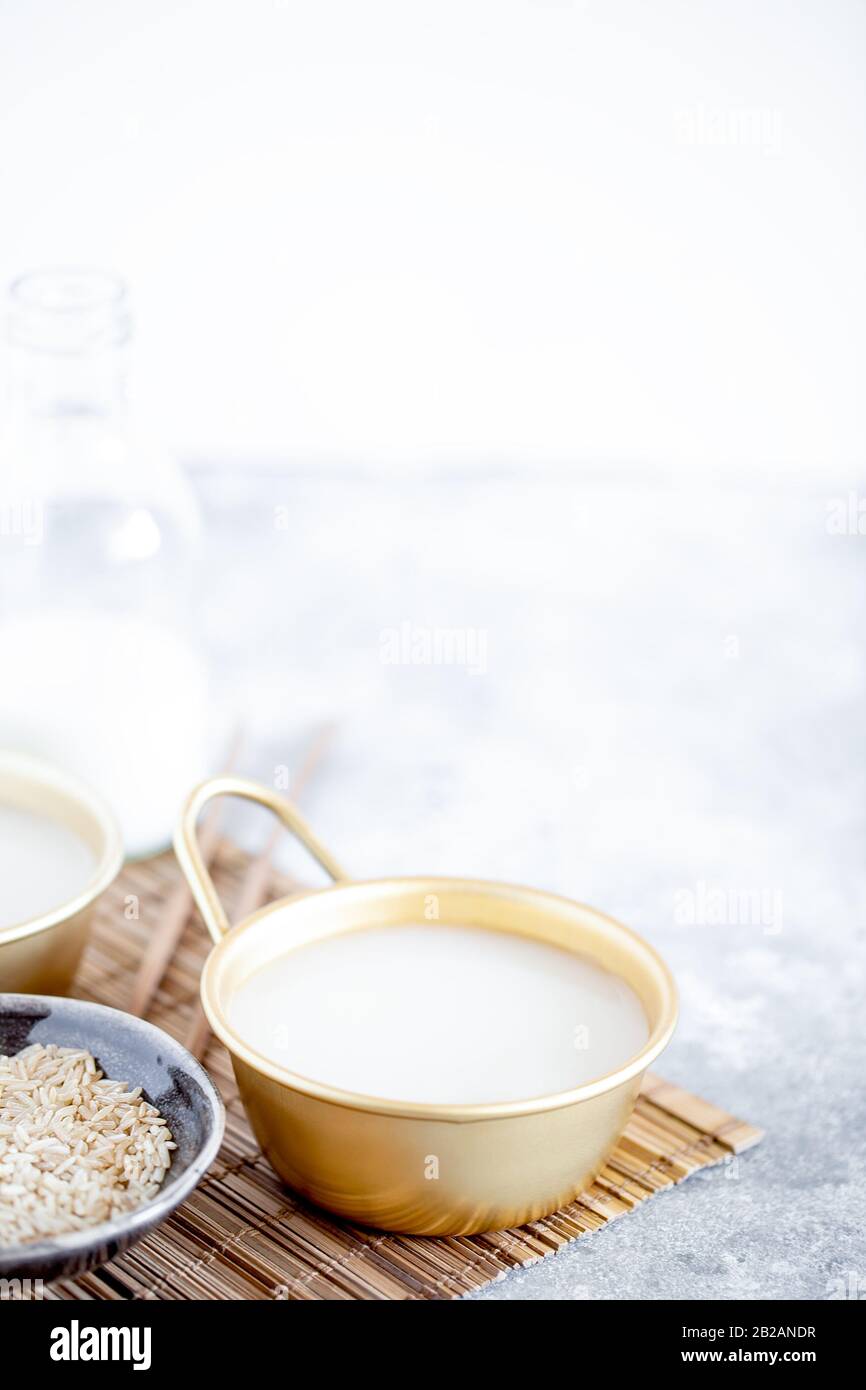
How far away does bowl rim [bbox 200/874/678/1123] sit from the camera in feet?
3.07

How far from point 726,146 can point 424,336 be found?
0.53m

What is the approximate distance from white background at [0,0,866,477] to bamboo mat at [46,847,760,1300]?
5.08 feet

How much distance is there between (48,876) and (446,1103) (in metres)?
0.41

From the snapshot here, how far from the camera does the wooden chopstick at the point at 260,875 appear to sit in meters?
1.27

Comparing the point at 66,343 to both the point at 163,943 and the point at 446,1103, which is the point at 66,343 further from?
the point at 446,1103

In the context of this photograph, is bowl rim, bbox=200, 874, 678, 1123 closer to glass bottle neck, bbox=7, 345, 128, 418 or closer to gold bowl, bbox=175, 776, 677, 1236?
gold bowl, bbox=175, 776, 677, 1236

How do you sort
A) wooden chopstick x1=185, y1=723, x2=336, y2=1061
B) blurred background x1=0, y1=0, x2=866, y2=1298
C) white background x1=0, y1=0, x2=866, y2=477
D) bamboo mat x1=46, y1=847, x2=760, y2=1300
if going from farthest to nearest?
white background x1=0, y1=0, x2=866, y2=477 → blurred background x1=0, y1=0, x2=866, y2=1298 → wooden chopstick x1=185, y1=723, x2=336, y2=1061 → bamboo mat x1=46, y1=847, x2=760, y2=1300

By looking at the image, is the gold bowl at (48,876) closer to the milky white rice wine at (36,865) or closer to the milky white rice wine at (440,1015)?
the milky white rice wine at (36,865)

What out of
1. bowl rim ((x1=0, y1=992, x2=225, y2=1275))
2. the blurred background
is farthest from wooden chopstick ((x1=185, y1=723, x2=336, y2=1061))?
bowl rim ((x1=0, y1=992, x2=225, y2=1275))

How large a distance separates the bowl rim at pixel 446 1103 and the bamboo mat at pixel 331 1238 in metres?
0.11

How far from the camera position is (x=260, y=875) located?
4.81ft

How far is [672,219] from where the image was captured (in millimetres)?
2477

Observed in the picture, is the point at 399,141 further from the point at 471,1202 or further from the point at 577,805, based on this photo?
the point at 471,1202
